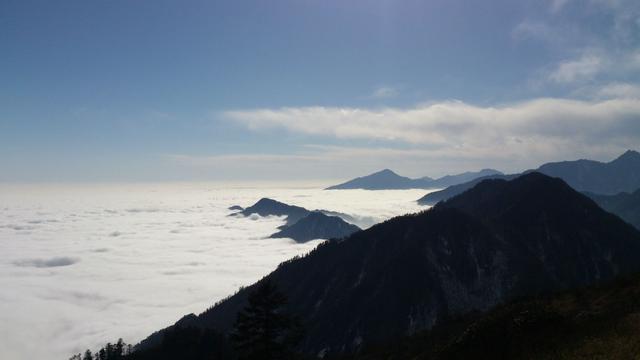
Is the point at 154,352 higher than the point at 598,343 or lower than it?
lower

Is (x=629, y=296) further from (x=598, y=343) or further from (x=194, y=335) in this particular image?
(x=194, y=335)

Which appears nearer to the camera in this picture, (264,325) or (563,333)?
(563,333)

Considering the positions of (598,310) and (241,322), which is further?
(241,322)

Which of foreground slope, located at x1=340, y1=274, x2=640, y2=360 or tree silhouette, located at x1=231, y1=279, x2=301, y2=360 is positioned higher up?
foreground slope, located at x1=340, y1=274, x2=640, y2=360

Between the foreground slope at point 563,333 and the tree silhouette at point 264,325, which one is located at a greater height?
the foreground slope at point 563,333

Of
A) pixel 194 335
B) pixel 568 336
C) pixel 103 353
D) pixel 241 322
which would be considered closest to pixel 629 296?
pixel 568 336

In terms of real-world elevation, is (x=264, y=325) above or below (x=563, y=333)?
below

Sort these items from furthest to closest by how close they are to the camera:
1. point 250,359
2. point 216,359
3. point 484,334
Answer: point 216,359 < point 250,359 < point 484,334

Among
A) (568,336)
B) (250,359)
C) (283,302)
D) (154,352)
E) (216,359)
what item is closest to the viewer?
(568,336)

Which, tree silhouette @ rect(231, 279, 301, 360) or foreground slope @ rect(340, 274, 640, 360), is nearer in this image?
foreground slope @ rect(340, 274, 640, 360)

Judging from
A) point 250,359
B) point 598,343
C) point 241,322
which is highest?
point 598,343

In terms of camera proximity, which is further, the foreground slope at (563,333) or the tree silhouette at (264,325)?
the tree silhouette at (264,325)

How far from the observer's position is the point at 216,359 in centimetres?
15762

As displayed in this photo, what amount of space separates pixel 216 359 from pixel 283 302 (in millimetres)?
118887
